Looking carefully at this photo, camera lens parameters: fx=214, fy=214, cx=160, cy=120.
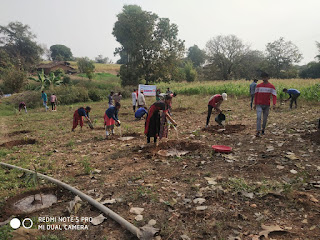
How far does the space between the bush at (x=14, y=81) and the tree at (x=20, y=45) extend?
2106 cm

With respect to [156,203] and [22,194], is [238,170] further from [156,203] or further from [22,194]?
[22,194]

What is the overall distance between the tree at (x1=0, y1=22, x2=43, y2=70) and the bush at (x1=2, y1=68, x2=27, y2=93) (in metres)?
21.1

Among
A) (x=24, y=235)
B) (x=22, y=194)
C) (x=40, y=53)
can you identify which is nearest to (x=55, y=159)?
(x=22, y=194)

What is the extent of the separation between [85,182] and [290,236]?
3609 millimetres

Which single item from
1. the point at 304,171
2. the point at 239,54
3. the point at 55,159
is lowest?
the point at 55,159

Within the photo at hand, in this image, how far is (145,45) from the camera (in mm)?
28516

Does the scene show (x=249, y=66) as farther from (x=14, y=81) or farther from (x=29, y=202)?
(x=29, y=202)

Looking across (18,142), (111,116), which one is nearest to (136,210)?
(111,116)

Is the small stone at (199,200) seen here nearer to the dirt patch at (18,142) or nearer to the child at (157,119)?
the child at (157,119)

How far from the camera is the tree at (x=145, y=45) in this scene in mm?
27875

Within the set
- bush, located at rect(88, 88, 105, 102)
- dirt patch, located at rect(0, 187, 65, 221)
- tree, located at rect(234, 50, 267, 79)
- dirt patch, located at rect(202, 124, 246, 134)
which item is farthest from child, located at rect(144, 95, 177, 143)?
tree, located at rect(234, 50, 267, 79)

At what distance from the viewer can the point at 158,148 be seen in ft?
19.7

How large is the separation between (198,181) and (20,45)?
53751 mm

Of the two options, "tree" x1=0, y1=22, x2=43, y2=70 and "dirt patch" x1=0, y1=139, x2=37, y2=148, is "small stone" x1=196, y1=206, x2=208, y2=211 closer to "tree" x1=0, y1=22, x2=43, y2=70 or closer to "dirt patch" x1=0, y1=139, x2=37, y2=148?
"dirt patch" x1=0, y1=139, x2=37, y2=148
